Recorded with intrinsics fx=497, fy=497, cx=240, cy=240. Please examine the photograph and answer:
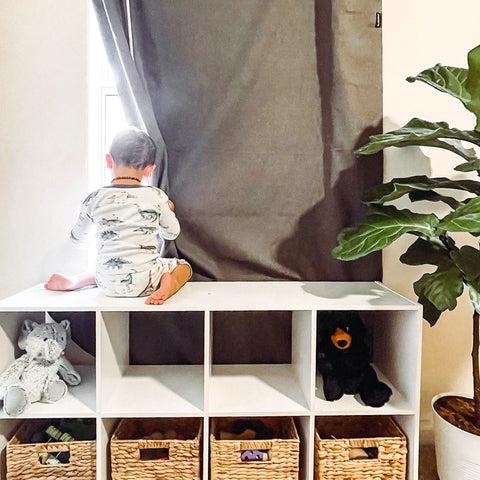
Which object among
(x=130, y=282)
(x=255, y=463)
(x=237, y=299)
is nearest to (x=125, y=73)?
(x=130, y=282)

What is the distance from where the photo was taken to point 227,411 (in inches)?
55.4

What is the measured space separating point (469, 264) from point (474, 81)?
1.58ft

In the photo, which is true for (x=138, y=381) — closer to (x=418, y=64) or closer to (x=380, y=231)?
(x=380, y=231)

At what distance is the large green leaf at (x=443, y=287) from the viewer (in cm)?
131

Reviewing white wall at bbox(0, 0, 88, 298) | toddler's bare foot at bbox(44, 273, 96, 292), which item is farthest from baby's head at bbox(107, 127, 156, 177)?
toddler's bare foot at bbox(44, 273, 96, 292)

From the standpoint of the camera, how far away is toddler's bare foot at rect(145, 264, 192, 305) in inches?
55.0

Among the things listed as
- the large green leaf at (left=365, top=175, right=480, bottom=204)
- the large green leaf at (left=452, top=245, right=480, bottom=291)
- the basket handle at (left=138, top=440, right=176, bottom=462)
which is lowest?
the basket handle at (left=138, top=440, right=176, bottom=462)

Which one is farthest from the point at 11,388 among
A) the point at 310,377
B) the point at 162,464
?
the point at 310,377

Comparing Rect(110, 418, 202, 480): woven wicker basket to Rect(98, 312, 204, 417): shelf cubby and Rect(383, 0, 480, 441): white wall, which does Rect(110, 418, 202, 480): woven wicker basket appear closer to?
Rect(98, 312, 204, 417): shelf cubby

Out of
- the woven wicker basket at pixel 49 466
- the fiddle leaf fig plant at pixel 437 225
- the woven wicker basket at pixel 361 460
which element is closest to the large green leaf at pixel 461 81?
the fiddle leaf fig plant at pixel 437 225

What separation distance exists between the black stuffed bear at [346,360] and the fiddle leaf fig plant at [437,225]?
237 millimetres

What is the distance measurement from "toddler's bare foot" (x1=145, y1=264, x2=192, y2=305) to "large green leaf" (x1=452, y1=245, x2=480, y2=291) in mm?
799

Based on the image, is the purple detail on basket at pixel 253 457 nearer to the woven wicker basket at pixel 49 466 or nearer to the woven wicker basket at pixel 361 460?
the woven wicker basket at pixel 361 460

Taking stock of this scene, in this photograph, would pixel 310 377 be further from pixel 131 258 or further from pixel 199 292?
pixel 131 258
